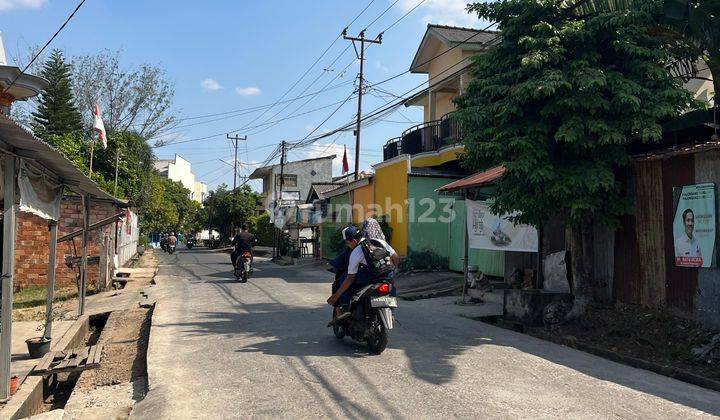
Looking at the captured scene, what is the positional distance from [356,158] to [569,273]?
18.0 metres

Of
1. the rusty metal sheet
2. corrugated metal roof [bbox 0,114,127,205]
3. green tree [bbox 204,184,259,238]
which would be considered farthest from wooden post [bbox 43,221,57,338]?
green tree [bbox 204,184,259,238]

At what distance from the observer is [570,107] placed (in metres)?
8.06

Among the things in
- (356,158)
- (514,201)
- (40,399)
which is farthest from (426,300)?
(356,158)

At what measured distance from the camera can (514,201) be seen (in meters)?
8.64

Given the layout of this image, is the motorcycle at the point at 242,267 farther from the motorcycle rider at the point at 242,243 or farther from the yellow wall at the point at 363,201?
the yellow wall at the point at 363,201

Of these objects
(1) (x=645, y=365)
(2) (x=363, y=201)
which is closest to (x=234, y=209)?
(2) (x=363, y=201)

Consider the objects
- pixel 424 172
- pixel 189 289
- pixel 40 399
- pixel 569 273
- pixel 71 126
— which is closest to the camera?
pixel 40 399

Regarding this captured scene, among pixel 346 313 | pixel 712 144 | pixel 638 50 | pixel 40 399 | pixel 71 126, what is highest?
pixel 71 126

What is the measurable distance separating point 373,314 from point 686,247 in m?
4.57

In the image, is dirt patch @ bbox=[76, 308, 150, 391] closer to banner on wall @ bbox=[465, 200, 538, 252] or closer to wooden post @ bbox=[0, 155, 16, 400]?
wooden post @ bbox=[0, 155, 16, 400]

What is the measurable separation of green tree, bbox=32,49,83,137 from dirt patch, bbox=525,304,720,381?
27.3 meters

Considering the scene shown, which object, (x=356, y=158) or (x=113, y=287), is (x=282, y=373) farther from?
(x=356, y=158)

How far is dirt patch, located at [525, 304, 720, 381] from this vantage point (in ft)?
22.6

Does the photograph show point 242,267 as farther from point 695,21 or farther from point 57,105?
point 57,105
